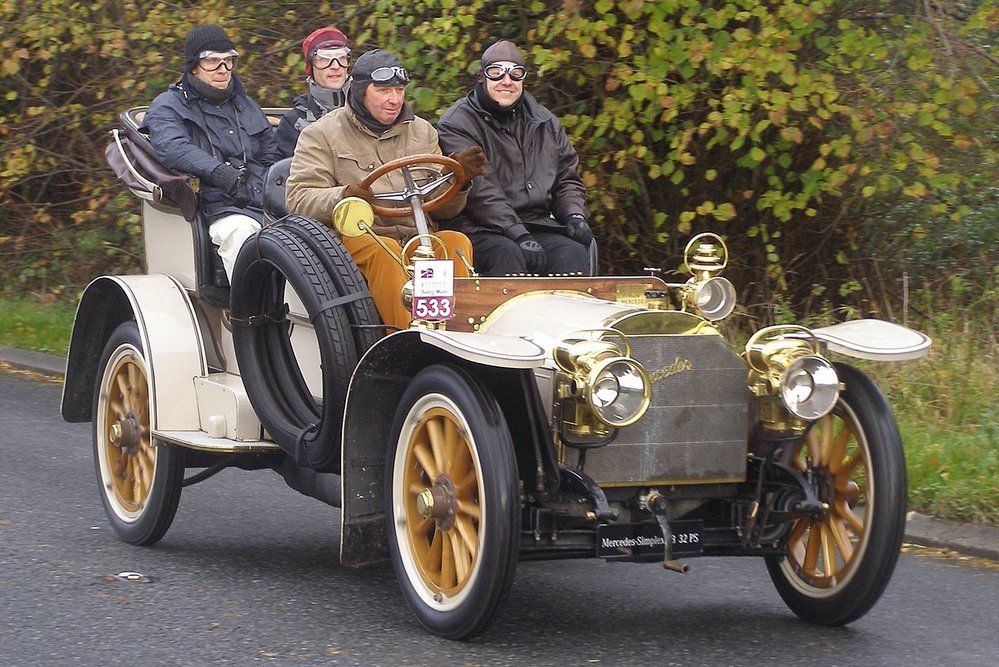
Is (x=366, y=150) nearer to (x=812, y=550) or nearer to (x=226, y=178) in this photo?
(x=226, y=178)

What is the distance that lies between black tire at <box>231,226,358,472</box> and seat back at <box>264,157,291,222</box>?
0.54 meters

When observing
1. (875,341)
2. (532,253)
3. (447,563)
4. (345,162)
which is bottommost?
(447,563)

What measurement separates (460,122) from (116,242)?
8087mm

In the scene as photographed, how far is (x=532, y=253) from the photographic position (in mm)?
6246

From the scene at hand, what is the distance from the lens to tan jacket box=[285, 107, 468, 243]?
5.94 metres

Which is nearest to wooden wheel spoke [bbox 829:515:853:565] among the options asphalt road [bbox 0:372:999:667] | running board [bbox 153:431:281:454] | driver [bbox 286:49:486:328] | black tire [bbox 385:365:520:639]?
asphalt road [bbox 0:372:999:667]

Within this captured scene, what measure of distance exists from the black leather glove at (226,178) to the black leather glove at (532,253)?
1.31m

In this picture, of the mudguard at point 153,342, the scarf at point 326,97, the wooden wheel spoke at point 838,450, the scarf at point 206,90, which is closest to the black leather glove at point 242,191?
the mudguard at point 153,342

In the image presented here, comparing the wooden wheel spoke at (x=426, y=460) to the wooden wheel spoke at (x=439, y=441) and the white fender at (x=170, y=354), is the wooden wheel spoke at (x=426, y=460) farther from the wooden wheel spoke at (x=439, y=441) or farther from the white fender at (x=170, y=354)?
the white fender at (x=170, y=354)

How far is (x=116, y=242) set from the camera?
1388cm

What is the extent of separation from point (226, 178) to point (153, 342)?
2.83ft

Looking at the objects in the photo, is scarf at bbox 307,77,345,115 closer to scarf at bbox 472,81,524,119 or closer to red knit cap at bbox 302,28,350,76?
red knit cap at bbox 302,28,350,76

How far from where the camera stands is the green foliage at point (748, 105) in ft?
29.6

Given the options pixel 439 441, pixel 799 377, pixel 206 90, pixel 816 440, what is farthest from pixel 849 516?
pixel 206 90
